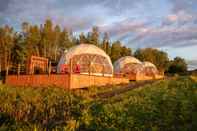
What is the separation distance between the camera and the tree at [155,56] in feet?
259

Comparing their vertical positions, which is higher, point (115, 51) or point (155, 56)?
point (115, 51)

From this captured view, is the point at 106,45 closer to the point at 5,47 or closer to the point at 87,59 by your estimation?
the point at 5,47

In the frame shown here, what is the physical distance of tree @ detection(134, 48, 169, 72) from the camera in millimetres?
79062

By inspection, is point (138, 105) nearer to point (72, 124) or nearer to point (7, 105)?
point (72, 124)

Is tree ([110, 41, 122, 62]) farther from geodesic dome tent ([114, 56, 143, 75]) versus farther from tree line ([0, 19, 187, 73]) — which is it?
geodesic dome tent ([114, 56, 143, 75])

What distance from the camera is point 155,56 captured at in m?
84.8

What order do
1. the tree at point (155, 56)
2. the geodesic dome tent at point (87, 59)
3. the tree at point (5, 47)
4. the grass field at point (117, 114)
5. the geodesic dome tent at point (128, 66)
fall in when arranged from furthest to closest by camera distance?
the tree at point (155, 56)
the tree at point (5, 47)
the geodesic dome tent at point (128, 66)
the geodesic dome tent at point (87, 59)
the grass field at point (117, 114)

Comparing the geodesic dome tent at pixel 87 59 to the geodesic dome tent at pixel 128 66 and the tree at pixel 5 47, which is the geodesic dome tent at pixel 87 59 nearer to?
the geodesic dome tent at pixel 128 66

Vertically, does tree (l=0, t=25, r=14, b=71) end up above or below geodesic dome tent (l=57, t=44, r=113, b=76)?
above

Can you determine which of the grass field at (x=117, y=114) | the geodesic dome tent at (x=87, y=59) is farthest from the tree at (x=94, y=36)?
the grass field at (x=117, y=114)

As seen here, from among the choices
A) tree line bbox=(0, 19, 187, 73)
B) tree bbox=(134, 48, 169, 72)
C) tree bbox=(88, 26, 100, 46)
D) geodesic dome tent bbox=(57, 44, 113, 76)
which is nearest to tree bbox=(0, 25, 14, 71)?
tree line bbox=(0, 19, 187, 73)

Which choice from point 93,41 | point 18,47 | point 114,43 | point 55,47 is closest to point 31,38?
point 18,47

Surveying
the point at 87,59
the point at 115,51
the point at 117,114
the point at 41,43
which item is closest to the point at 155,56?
the point at 115,51

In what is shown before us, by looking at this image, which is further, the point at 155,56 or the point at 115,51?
the point at 155,56
